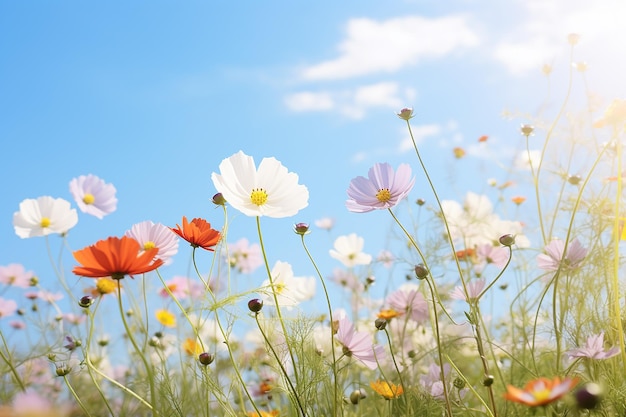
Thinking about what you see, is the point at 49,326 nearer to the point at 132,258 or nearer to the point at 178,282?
the point at 178,282

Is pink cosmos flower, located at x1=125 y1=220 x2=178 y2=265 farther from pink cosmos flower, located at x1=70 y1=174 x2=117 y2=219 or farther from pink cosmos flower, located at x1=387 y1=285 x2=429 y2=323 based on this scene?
pink cosmos flower, located at x1=70 y1=174 x2=117 y2=219

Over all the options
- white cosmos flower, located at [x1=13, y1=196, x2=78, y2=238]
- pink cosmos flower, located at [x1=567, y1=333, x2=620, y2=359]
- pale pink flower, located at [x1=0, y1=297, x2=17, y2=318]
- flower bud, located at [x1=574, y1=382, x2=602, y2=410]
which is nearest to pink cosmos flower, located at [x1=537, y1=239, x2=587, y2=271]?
pink cosmos flower, located at [x1=567, y1=333, x2=620, y2=359]

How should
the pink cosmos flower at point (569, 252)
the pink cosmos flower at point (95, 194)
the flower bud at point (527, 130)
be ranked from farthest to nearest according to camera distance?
the pink cosmos flower at point (95, 194)
the flower bud at point (527, 130)
the pink cosmos flower at point (569, 252)

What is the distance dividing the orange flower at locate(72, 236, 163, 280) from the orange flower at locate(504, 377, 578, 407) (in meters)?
0.40

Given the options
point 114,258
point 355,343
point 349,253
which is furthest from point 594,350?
point 349,253

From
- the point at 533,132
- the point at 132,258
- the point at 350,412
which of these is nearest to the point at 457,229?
the point at 533,132

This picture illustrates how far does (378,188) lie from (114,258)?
1.43ft

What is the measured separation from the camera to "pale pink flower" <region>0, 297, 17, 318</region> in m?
1.96

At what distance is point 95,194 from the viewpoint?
5.90ft

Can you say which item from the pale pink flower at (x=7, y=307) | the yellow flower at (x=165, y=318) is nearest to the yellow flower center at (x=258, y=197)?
the yellow flower at (x=165, y=318)

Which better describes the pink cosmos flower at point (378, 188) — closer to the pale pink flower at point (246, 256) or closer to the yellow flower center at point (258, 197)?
the yellow flower center at point (258, 197)

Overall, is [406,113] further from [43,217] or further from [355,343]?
[43,217]

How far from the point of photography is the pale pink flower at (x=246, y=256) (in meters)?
2.01

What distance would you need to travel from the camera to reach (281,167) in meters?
0.97
